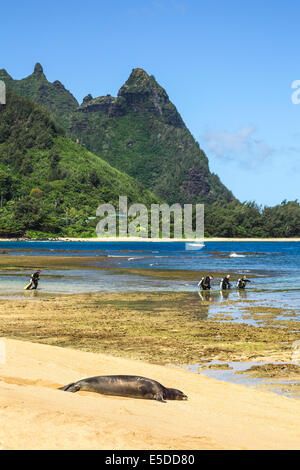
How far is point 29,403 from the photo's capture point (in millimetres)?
7320

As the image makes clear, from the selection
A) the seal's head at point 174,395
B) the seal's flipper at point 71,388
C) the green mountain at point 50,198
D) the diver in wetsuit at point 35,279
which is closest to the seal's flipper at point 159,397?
the seal's head at point 174,395

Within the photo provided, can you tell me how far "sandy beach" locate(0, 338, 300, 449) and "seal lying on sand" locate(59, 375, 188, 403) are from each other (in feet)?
0.87

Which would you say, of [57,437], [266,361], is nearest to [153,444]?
[57,437]

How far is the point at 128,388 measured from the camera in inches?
372

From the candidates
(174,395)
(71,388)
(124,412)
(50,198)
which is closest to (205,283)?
(174,395)

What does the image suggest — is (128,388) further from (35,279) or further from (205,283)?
(205,283)

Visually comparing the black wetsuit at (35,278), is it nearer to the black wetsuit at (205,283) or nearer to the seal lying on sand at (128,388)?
the black wetsuit at (205,283)

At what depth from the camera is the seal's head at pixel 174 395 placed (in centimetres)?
944

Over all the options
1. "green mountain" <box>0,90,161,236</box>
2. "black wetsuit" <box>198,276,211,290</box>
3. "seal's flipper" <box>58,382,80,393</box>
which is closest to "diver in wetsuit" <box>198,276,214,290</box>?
"black wetsuit" <box>198,276,211,290</box>

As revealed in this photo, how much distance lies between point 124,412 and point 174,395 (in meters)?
1.96
